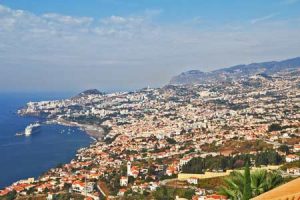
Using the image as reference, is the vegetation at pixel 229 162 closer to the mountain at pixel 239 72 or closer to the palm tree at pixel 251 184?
the palm tree at pixel 251 184

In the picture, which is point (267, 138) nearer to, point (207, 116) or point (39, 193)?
point (39, 193)

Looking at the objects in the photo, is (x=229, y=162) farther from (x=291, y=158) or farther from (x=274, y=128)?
(x=274, y=128)

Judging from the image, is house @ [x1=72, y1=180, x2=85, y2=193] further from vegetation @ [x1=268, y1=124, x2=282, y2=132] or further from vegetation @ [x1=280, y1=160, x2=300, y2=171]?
vegetation @ [x1=268, y1=124, x2=282, y2=132]

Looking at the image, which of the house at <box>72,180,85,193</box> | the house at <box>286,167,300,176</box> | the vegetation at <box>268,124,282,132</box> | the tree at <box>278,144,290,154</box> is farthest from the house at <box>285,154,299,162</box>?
the vegetation at <box>268,124,282,132</box>

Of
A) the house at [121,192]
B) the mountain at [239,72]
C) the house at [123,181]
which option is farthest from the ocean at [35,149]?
the mountain at [239,72]

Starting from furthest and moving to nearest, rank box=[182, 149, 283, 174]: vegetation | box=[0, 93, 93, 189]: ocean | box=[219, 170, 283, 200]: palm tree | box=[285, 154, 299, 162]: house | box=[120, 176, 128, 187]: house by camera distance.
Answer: box=[0, 93, 93, 189]: ocean → box=[182, 149, 283, 174]: vegetation → box=[285, 154, 299, 162]: house → box=[120, 176, 128, 187]: house → box=[219, 170, 283, 200]: palm tree

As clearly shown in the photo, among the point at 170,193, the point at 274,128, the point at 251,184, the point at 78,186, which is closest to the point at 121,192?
the point at 170,193
